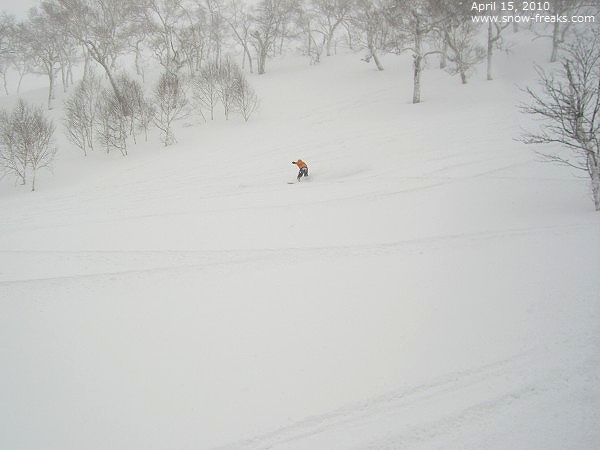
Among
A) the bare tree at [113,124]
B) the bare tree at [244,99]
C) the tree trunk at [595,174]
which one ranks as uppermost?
the bare tree at [244,99]

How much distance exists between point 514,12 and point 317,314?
29.0m

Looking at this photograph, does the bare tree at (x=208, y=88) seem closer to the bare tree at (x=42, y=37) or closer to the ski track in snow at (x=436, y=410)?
the bare tree at (x=42, y=37)

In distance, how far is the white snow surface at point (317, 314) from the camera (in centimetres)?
438

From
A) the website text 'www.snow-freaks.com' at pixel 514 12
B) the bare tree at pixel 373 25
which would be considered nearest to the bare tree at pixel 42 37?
the bare tree at pixel 373 25

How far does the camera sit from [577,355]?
4.79 m

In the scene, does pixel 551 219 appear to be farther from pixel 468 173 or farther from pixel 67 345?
pixel 67 345

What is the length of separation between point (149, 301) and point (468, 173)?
11404mm

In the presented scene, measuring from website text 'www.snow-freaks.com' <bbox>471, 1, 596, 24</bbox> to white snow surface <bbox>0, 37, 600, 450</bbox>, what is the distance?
14.1 metres

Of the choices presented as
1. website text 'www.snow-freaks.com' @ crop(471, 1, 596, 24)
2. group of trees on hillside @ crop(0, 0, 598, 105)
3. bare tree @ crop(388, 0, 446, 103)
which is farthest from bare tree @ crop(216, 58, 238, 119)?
website text 'www.snow-freaks.com' @ crop(471, 1, 596, 24)

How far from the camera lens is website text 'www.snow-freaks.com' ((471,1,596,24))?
74.1 feet

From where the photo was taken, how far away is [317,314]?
244 inches

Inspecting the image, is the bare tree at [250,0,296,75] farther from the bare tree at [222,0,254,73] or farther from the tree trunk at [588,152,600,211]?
the tree trunk at [588,152,600,211]

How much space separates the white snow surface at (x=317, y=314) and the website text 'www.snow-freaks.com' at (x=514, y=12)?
1407cm

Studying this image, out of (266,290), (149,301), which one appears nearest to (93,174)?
(149,301)
